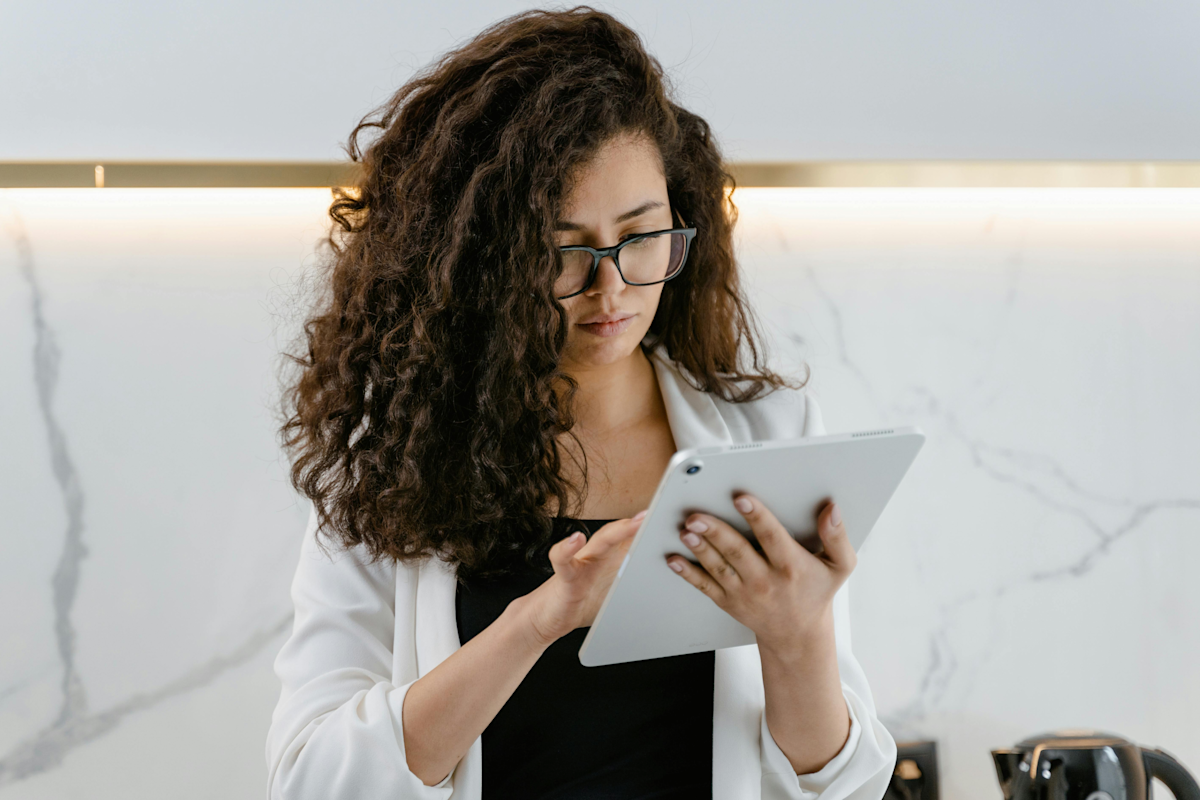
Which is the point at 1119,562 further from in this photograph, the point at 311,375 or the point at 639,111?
the point at 311,375

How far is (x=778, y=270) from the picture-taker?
1253 millimetres

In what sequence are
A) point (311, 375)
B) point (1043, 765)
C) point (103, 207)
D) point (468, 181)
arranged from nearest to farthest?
point (468, 181) → point (311, 375) → point (1043, 765) → point (103, 207)

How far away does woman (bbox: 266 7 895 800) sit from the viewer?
2.59 ft

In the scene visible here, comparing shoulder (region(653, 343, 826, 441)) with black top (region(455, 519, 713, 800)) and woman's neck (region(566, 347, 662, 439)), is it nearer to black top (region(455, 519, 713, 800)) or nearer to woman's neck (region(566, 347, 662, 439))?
woman's neck (region(566, 347, 662, 439))

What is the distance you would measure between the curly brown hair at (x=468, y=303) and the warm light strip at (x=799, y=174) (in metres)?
0.29

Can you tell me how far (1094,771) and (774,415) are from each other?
54 cm

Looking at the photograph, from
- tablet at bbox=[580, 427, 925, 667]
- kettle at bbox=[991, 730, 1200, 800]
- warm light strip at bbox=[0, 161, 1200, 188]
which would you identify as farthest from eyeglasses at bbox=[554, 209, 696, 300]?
kettle at bbox=[991, 730, 1200, 800]

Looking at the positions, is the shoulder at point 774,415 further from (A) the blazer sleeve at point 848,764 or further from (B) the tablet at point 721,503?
A: (B) the tablet at point 721,503

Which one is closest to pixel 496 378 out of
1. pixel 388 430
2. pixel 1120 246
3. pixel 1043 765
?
pixel 388 430

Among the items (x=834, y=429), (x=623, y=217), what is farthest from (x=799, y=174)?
(x=623, y=217)

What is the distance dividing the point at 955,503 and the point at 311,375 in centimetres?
89

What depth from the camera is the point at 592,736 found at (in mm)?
835

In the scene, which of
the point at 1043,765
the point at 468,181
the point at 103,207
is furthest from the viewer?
the point at 103,207

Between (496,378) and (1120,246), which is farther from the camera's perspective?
(1120,246)
